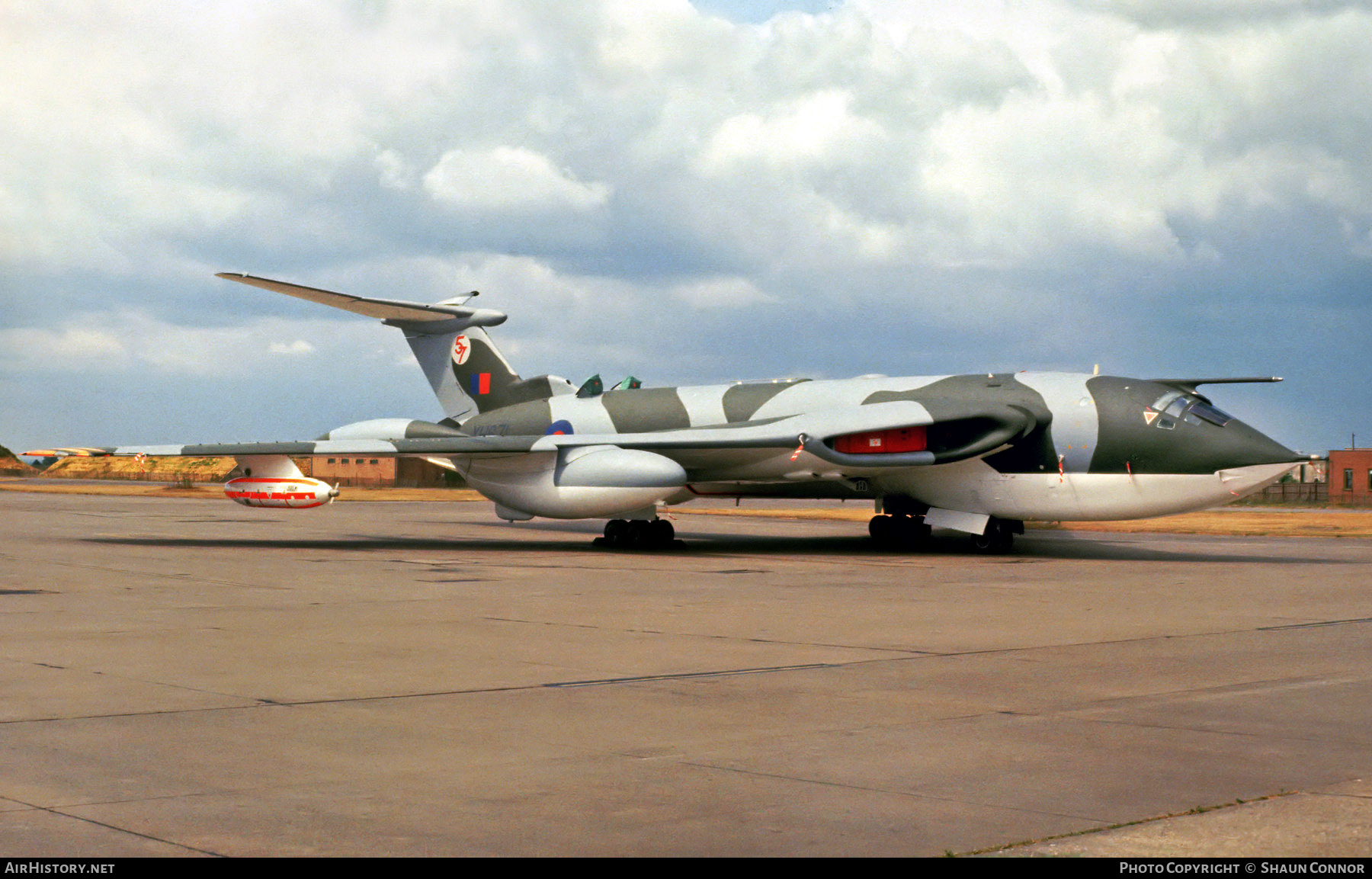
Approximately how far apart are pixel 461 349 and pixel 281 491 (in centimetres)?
663

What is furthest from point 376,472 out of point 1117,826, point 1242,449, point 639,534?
point 1117,826

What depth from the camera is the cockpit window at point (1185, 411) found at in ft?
77.8

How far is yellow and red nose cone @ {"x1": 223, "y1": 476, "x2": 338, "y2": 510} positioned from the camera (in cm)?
2647

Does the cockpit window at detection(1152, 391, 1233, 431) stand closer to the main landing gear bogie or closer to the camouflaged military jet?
the camouflaged military jet

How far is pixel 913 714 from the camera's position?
27.7 feet

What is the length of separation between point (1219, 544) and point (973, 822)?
85.1ft

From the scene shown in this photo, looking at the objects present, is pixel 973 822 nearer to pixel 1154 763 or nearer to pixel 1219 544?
pixel 1154 763

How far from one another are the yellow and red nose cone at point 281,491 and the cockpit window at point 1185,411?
49.6ft

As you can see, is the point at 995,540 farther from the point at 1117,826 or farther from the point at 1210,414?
the point at 1117,826

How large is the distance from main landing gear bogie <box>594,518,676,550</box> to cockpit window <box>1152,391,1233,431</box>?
31.4ft

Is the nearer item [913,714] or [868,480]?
[913,714]

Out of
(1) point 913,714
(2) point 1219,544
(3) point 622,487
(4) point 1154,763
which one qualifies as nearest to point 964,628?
(1) point 913,714

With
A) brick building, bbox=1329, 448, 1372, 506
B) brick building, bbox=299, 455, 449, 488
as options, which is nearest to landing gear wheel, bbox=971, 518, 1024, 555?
brick building, bbox=1329, 448, 1372, 506

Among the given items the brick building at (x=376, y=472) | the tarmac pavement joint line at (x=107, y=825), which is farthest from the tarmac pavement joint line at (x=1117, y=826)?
the brick building at (x=376, y=472)
